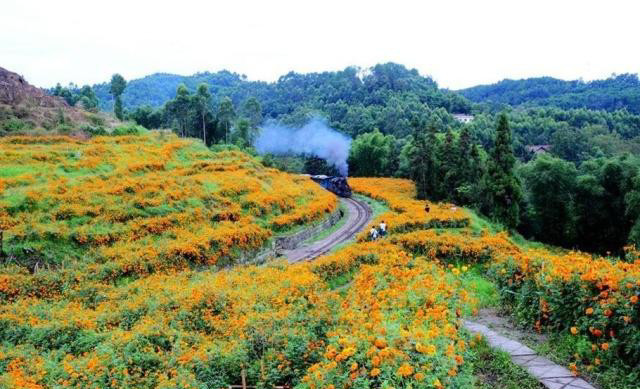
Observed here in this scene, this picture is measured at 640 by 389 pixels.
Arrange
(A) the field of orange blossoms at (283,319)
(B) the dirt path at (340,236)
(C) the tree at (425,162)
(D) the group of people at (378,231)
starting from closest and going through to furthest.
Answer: (A) the field of orange blossoms at (283,319)
(B) the dirt path at (340,236)
(D) the group of people at (378,231)
(C) the tree at (425,162)

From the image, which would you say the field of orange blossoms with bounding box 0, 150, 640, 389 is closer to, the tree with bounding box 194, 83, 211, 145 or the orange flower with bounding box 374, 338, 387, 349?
the orange flower with bounding box 374, 338, 387, 349

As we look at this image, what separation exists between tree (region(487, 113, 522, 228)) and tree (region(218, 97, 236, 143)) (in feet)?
141

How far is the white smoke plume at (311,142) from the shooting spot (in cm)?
7619

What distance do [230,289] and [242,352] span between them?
5.58 metres

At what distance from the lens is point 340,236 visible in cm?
3312

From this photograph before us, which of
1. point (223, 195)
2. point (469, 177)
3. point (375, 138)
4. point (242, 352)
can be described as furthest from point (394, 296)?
point (375, 138)

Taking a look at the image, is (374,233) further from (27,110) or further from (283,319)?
(27,110)

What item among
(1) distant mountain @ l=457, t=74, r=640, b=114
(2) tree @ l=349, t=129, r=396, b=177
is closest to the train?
(2) tree @ l=349, t=129, r=396, b=177

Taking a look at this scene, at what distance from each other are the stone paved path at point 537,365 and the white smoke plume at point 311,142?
210 feet

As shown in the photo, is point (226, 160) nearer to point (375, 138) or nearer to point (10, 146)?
point (10, 146)

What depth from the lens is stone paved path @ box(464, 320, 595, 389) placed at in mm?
7832

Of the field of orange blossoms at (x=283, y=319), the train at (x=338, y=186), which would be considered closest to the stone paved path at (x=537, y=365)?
the field of orange blossoms at (x=283, y=319)

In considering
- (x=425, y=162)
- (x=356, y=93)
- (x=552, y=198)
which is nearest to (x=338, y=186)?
(x=425, y=162)

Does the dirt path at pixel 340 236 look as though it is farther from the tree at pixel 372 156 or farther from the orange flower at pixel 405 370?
the tree at pixel 372 156
